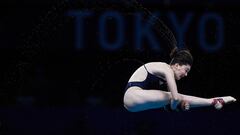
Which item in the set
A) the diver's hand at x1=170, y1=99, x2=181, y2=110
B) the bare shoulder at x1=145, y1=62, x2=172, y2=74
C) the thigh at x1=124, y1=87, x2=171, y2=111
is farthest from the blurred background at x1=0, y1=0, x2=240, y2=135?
the diver's hand at x1=170, y1=99, x2=181, y2=110

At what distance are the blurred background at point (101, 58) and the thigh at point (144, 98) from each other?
2.60 metres

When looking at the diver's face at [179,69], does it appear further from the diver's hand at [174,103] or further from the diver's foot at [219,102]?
the diver's foot at [219,102]

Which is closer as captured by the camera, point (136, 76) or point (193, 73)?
point (136, 76)

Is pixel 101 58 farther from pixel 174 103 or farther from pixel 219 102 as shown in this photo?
pixel 174 103

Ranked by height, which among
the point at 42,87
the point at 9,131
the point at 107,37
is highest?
the point at 107,37

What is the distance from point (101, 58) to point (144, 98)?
10.6ft

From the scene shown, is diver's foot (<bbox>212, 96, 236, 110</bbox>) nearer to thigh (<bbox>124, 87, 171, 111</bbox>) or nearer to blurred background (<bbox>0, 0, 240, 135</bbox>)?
thigh (<bbox>124, 87, 171, 111</bbox>)

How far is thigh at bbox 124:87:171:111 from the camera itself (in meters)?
6.75

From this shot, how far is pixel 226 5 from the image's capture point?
32.9 ft

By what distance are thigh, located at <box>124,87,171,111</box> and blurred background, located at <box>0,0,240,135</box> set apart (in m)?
2.60

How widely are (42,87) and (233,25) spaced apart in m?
3.46

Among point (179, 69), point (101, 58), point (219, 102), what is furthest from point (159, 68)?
point (101, 58)

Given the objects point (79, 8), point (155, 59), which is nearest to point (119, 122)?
point (155, 59)

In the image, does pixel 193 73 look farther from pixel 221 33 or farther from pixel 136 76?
pixel 136 76
